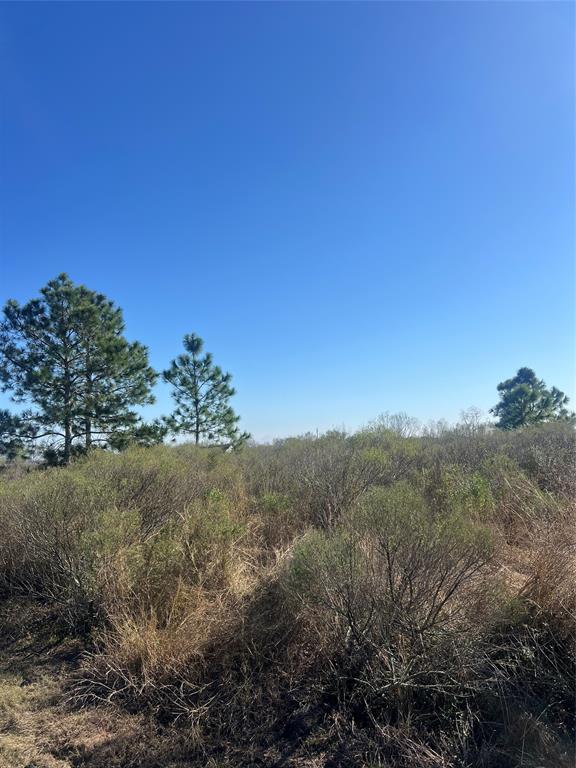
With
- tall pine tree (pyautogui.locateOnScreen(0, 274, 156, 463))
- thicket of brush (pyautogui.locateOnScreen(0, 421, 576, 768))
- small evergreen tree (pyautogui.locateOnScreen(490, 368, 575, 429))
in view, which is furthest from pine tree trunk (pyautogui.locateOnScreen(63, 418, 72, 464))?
small evergreen tree (pyautogui.locateOnScreen(490, 368, 575, 429))

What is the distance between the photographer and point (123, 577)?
438 centimetres

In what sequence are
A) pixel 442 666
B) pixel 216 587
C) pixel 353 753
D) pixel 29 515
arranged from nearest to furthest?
pixel 353 753 → pixel 442 666 → pixel 216 587 → pixel 29 515

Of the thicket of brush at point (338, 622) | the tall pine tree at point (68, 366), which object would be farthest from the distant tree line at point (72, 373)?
the thicket of brush at point (338, 622)

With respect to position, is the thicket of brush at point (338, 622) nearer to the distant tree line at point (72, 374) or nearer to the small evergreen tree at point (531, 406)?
the distant tree line at point (72, 374)

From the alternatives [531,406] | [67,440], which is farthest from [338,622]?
[531,406]

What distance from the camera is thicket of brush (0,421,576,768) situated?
310 centimetres

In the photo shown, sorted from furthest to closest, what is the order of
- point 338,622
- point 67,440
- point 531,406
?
point 531,406, point 67,440, point 338,622

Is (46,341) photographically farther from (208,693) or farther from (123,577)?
(208,693)

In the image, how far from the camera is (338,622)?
3574 millimetres

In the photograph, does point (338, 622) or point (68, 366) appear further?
point (68, 366)

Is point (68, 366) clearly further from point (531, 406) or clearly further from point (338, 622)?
point (531, 406)

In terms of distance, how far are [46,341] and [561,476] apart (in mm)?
15036

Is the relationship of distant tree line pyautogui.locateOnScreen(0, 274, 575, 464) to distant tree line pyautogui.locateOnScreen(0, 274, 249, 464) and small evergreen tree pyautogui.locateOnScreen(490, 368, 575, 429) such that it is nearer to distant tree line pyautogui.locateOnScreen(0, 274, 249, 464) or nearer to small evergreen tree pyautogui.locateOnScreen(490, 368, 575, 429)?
distant tree line pyautogui.locateOnScreen(0, 274, 249, 464)

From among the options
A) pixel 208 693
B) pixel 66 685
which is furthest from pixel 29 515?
pixel 208 693
